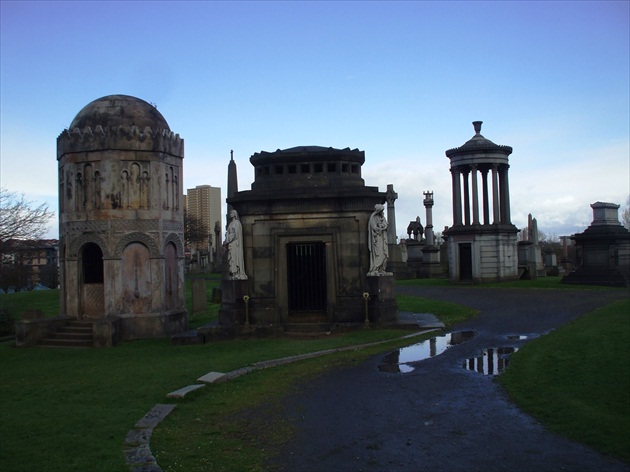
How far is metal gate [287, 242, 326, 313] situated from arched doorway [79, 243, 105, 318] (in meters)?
6.21

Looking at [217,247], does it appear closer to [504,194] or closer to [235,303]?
[504,194]

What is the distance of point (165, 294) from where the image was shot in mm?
19891

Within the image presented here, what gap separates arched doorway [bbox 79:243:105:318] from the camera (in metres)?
19.7

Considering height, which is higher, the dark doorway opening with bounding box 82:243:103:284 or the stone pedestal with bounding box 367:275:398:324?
the dark doorway opening with bounding box 82:243:103:284

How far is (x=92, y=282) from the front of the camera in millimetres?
20000

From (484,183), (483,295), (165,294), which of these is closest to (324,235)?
(165,294)

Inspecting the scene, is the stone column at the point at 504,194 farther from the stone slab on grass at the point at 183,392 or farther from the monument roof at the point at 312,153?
the stone slab on grass at the point at 183,392

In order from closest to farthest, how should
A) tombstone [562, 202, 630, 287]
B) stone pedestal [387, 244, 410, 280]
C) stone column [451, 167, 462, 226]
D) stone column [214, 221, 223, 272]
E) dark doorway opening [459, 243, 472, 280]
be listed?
1. tombstone [562, 202, 630, 287]
2. dark doorway opening [459, 243, 472, 280]
3. stone column [451, 167, 462, 226]
4. stone pedestal [387, 244, 410, 280]
5. stone column [214, 221, 223, 272]

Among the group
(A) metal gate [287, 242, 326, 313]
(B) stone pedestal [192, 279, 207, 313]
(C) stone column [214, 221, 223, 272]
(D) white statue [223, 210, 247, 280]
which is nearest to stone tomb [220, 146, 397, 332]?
(A) metal gate [287, 242, 326, 313]

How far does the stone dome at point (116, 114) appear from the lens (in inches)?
780

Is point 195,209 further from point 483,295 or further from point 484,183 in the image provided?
point 483,295

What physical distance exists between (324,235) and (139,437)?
Result: 10514 mm

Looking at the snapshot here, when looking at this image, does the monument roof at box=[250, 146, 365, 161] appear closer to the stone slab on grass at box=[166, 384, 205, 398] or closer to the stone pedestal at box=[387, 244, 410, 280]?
the stone slab on grass at box=[166, 384, 205, 398]

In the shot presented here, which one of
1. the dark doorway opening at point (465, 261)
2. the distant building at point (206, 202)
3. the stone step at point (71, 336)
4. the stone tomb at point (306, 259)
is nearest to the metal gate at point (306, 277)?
the stone tomb at point (306, 259)
